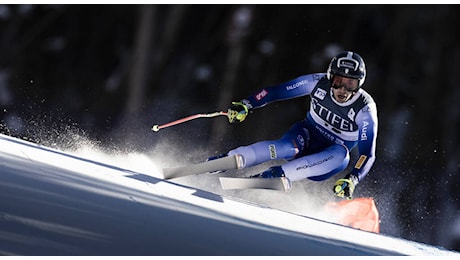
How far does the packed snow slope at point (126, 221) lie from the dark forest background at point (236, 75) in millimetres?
4784

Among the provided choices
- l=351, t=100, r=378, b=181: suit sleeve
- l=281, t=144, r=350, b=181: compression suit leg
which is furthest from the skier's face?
l=281, t=144, r=350, b=181: compression suit leg

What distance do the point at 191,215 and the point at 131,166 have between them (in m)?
2.72

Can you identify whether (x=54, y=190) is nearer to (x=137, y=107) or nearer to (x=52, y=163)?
(x=52, y=163)

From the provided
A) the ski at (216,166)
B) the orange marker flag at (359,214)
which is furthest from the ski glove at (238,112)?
the orange marker flag at (359,214)

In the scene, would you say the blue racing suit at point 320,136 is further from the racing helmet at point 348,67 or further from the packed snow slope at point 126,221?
the packed snow slope at point 126,221

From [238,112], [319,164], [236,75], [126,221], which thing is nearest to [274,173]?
[319,164]

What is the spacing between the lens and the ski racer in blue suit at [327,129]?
4.40m

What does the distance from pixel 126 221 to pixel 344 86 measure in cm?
240

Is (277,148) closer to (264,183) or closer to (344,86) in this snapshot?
(264,183)

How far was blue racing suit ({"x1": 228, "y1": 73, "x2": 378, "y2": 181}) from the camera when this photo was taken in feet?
14.5

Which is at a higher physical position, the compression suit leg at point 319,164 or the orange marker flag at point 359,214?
the compression suit leg at point 319,164

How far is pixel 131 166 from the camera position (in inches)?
210

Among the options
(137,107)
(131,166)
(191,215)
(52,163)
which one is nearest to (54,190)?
(191,215)

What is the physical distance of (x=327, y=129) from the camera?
4.68 meters
